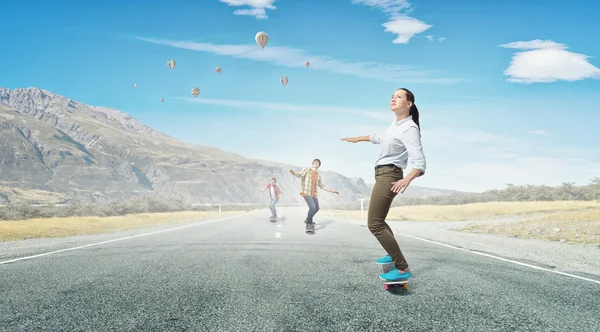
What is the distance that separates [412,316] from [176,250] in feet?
19.3

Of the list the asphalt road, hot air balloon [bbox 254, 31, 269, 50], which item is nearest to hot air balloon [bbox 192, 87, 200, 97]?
hot air balloon [bbox 254, 31, 269, 50]

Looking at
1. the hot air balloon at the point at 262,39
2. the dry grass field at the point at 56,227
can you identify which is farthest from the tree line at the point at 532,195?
the dry grass field at the point at 56,227

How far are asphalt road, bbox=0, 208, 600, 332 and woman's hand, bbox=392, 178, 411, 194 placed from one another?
106 centimetres

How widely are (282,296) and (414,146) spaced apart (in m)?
2.03

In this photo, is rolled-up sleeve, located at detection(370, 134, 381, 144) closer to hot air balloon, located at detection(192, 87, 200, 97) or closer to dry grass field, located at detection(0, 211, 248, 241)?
dry grass field, located at detection(0, 211, 248, 241)

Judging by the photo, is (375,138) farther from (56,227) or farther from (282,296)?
(56,227)

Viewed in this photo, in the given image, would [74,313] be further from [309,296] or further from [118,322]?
[309,296]

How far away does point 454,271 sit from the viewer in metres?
5.82

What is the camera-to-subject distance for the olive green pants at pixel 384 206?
14.8 ft

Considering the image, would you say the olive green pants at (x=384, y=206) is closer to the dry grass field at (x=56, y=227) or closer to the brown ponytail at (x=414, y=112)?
the brown ponytail at (x=414, y=112)

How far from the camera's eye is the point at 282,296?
418 cm

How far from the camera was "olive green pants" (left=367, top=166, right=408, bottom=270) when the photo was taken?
4520mm

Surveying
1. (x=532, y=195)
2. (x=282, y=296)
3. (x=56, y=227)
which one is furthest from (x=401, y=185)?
(x=532, y=195)

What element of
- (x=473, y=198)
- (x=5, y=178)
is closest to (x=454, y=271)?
(x=473, y=198)
